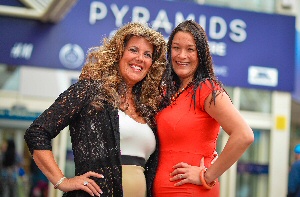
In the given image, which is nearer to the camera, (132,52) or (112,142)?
(112,142)

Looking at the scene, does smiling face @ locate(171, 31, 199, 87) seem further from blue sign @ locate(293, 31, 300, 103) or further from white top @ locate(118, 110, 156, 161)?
blue sign @ locate(293, 31, 300, 103)

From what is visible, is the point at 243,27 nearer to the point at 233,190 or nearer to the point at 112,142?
the point at 233,190

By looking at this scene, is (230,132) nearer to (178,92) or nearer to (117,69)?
(178,92)

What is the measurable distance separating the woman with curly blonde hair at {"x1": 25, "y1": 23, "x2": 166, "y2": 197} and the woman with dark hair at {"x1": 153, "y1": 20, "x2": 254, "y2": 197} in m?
0.09

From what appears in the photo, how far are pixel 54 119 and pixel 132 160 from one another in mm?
457

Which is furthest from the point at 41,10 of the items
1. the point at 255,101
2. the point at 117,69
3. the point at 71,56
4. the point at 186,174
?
the point at 186,174

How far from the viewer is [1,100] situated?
31.8 feet

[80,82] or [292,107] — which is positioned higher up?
[292,107]

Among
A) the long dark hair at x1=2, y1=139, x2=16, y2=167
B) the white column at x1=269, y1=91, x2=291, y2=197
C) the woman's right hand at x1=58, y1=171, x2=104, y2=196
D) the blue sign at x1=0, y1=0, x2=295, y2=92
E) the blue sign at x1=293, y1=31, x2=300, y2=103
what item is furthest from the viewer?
the white column at x1=269, y1=91, x2=291, y2=197

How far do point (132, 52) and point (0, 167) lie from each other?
752 centimetres

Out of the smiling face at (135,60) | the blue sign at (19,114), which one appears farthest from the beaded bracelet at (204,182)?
the blue sign at (19,114)

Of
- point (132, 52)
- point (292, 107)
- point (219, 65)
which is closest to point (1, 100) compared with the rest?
point (219, 65)

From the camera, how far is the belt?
3289 millimetres

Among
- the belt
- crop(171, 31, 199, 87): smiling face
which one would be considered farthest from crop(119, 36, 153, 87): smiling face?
the belt
